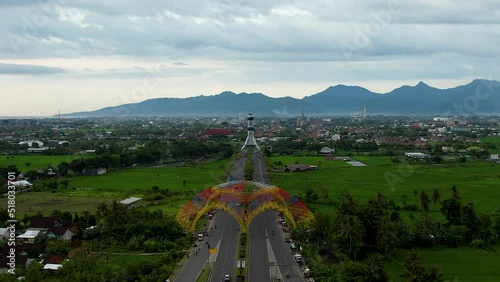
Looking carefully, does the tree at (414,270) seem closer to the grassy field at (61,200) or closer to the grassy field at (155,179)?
the grassy field at (61,200)

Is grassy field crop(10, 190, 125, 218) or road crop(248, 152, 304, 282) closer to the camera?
road crop(248, 152, 304, 282)

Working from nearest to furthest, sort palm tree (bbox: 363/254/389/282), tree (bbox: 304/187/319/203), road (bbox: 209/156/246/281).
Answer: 1. palm tree (bbox: 363/254/389/282)
2. road (bbox: 209/156/246/281)
3. tree (bbox: 304/187/319/203)

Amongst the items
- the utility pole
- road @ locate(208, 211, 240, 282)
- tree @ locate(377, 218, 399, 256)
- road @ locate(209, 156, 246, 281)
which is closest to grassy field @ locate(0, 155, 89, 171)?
road @ locate(209, 156, 246, 281)

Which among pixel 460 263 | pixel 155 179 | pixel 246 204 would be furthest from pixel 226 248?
pixel 155 179

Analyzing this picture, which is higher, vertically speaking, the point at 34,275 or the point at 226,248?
the point at 34,275

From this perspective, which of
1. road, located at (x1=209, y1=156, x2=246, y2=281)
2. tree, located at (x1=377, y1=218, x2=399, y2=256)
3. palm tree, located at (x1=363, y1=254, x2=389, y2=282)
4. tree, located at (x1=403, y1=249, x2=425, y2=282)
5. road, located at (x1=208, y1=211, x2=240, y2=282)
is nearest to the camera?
tree, located at (x1=403, y1=249, x2=425, y2=282)

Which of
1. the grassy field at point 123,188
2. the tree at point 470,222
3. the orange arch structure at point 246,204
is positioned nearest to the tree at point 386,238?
the orange arch structure at point 246,204

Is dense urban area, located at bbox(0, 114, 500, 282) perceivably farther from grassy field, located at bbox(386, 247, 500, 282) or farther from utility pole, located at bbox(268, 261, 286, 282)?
utility pole, located at bbox(268, 261, 286, 282)

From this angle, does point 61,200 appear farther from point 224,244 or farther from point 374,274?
point 374,274
